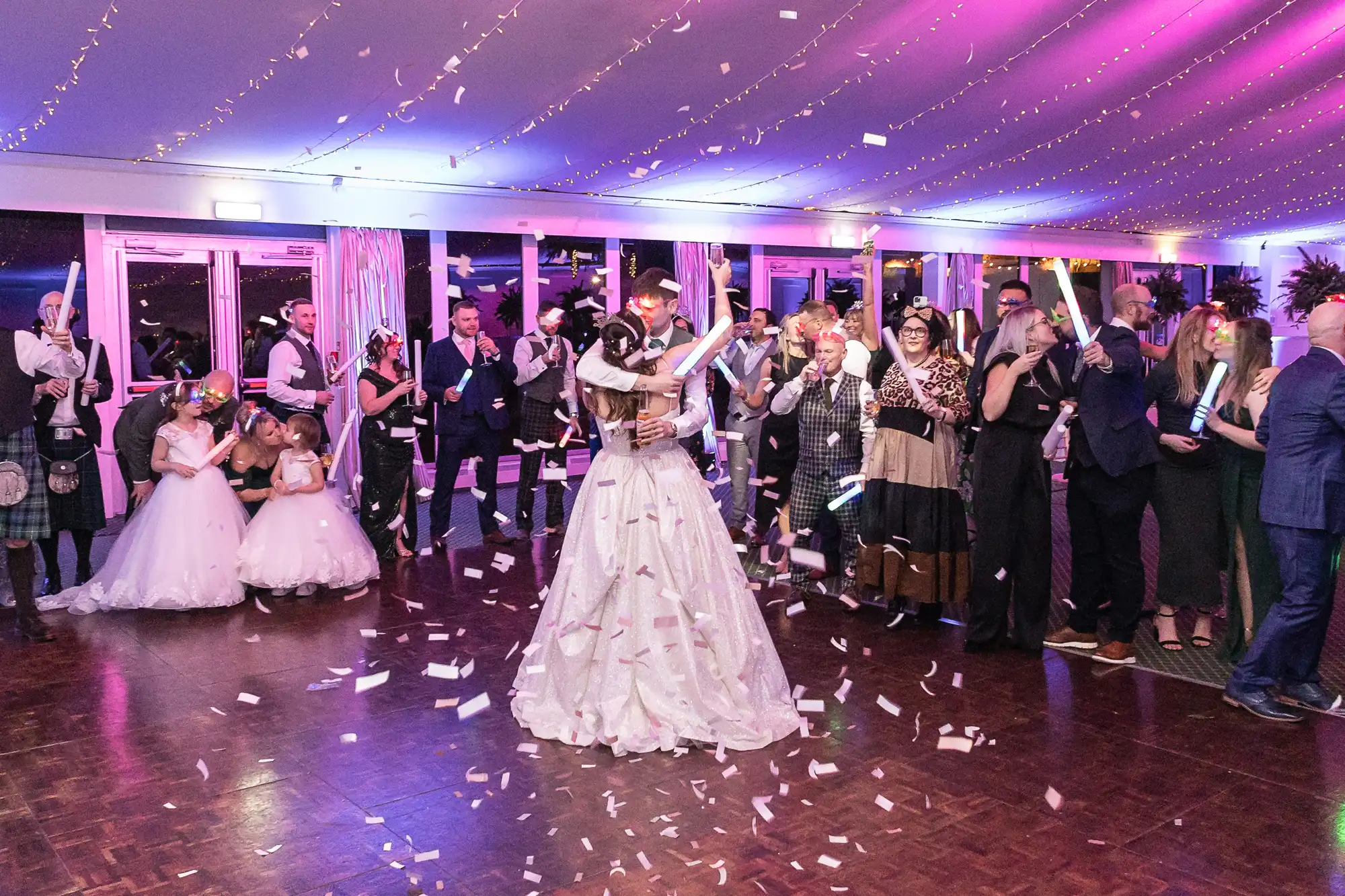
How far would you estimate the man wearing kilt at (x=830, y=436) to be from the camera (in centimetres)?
591

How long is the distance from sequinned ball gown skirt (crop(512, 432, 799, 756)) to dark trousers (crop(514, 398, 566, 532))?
4031mm

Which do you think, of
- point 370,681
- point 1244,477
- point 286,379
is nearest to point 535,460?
point 286,379

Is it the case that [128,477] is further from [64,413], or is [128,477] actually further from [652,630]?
[652,630]

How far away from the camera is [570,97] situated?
758 cm

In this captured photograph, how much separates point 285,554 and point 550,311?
2887mm

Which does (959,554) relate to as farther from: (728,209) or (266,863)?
(728,209)

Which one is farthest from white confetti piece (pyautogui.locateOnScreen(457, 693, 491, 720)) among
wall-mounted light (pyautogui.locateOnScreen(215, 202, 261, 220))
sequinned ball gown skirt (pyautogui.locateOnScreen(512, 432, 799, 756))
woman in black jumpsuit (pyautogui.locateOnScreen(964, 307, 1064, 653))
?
wall-mounted light (pyautogui.locateOnScreen(215, 202, 261, 220))

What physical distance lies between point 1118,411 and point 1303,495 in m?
0.91

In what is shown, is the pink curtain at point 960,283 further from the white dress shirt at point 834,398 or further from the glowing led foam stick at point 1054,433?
the glowing led foam stick at point 1054,433

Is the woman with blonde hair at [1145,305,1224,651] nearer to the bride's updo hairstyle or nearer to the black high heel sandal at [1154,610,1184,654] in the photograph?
the black high heel sandal at [1154,610,1184,654]

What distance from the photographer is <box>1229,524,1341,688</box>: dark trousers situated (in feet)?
13.1

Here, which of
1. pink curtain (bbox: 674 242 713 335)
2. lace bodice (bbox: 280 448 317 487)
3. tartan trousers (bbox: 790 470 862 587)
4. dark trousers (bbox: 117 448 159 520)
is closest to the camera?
tartan trousers (bbox: 790 470 862 587)

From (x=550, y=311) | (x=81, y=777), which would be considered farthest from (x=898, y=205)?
(x=81, y=777)

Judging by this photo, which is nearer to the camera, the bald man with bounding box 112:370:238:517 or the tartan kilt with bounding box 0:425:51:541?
the tartan kilt with bounding box 0:425:51:541
